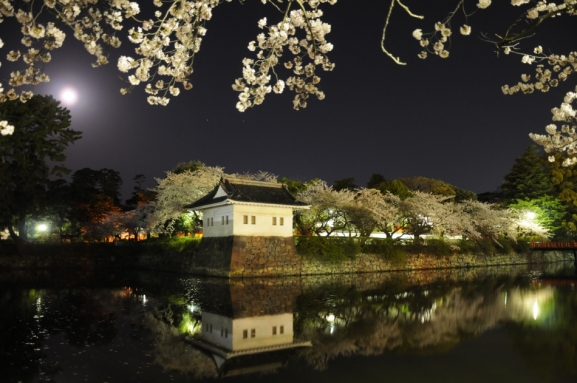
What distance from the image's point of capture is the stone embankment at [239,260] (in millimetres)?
22047

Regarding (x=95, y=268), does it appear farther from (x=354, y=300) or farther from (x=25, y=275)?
(x=354, y=300)

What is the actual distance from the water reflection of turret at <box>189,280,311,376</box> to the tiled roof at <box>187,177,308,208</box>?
23.9 feet

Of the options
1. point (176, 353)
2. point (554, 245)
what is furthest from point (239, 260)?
point (554, 245)

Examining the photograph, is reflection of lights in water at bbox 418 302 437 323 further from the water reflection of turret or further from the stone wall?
the stone wall

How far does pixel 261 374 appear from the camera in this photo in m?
6.90

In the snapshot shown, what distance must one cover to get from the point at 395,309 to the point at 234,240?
1052 centimetres

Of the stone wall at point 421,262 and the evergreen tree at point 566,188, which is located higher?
the evergreen tree at point 566,188

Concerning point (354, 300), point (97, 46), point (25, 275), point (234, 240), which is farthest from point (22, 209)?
point (97, 46)

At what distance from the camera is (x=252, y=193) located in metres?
23.4

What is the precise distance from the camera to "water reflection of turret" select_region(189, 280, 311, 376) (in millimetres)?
7648

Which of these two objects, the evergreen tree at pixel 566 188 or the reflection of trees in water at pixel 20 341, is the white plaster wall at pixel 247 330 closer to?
the reflection of trees in water at pixel 20 341

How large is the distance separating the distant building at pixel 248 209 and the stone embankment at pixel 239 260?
0.48 m

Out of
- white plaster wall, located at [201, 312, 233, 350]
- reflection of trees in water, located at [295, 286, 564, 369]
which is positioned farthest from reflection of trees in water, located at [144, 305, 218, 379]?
reflection of trees in water, located at [295, 286, 564, 369]

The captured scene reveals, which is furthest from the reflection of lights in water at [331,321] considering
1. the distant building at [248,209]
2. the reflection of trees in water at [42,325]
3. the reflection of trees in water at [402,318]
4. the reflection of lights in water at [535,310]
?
the distant building at [248,209]
